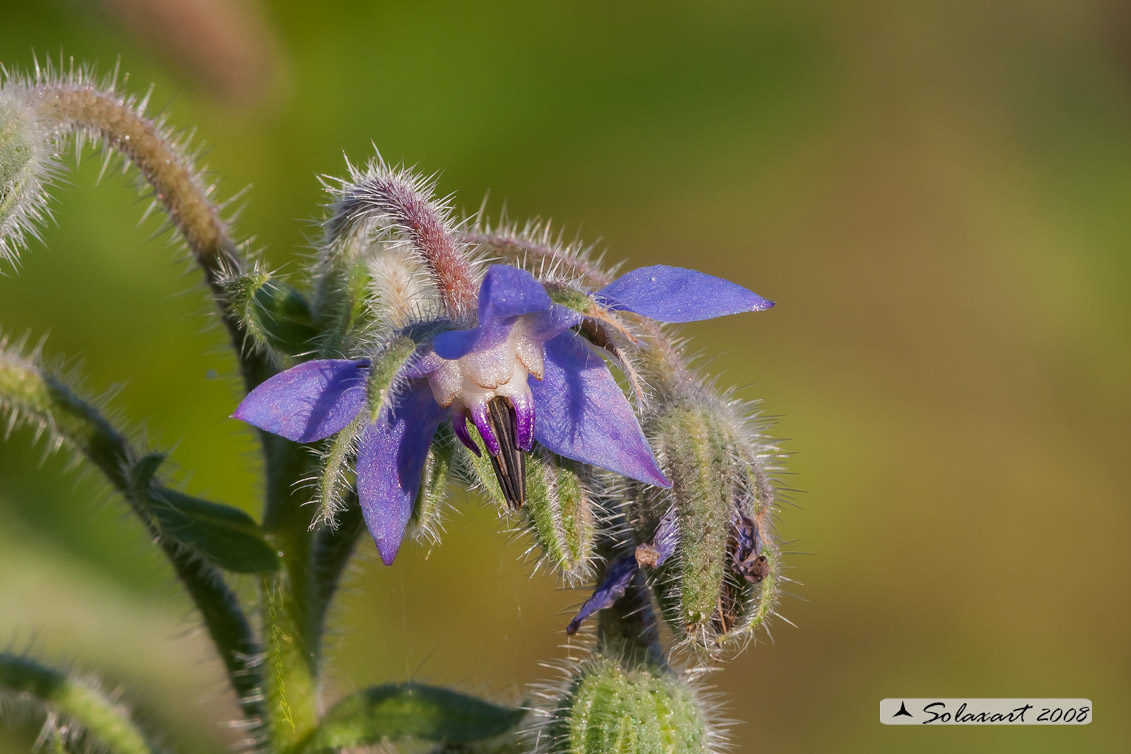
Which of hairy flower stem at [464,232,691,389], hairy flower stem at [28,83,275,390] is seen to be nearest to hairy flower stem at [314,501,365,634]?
hairy flower stem at [28,83,275,390]

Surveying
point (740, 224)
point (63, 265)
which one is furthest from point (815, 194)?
point (63, 265)

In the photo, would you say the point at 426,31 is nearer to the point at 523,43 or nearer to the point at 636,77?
the point at 523,43

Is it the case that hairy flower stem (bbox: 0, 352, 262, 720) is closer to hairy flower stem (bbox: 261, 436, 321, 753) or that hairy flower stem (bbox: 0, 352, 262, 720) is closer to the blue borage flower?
hairy flower stem (bbox: 261, 436, 321, 753)

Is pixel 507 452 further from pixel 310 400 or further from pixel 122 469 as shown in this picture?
pixel 122 469

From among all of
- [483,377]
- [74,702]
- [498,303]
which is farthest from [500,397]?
[74,702]

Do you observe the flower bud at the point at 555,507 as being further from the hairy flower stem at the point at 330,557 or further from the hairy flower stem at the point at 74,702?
the hairy flower stem at the point at 74,702

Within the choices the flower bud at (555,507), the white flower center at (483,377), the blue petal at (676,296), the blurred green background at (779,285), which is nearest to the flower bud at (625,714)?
the flower bud at (555,507)
